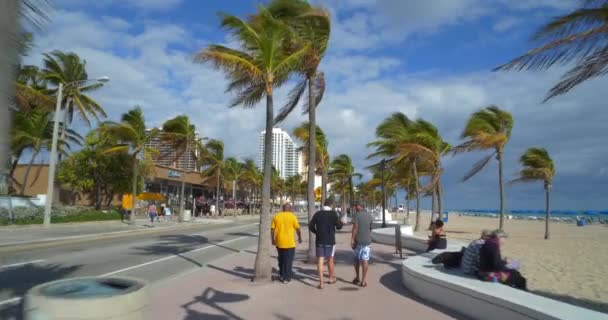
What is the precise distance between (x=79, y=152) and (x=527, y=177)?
34.2 m

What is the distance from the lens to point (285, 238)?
980 cm

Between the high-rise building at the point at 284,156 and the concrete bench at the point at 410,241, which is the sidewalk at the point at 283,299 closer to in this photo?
the concrete bench at the point at 410,241

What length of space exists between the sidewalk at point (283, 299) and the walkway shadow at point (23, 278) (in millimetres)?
2041

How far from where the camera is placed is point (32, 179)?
1817 inches

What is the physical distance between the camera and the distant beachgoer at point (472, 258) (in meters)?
8.12

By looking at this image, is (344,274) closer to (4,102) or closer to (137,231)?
(4,102)

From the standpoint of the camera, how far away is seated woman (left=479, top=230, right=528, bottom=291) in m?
7.52

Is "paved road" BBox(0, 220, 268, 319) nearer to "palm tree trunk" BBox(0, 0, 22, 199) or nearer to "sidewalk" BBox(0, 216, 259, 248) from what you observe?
"sidewalk" BBox(0, 216, 259, 248)

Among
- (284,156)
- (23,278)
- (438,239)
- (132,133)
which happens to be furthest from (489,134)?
(284,156)

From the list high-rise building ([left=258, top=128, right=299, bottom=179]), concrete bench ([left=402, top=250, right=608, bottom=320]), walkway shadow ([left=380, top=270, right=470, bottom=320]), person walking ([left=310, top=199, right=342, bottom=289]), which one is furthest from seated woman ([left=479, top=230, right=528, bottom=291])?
high-rise building ([left=258, top=128, right=299, bottom=179])

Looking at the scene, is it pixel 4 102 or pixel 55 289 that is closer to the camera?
pixel 4 102

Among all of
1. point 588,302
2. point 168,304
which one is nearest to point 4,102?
point 168,304

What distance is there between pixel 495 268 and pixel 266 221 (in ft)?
15.8

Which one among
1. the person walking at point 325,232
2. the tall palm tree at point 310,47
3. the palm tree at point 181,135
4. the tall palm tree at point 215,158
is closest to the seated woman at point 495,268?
the person walking at point 325,232
